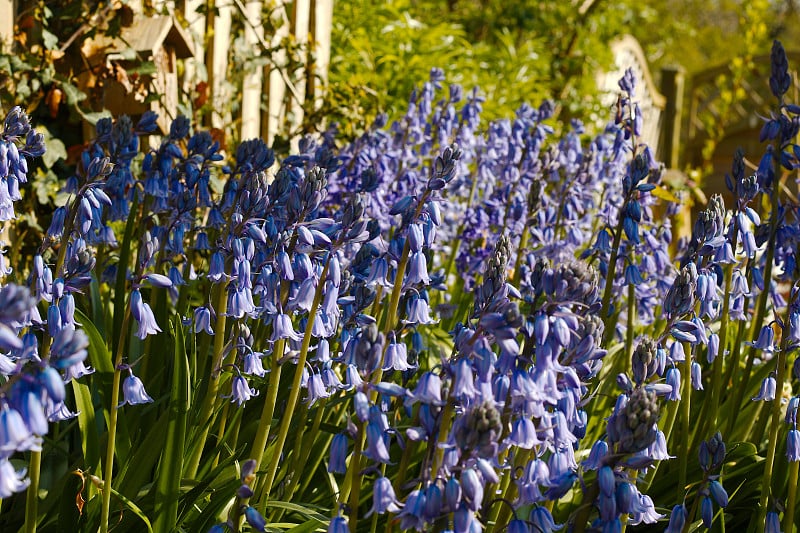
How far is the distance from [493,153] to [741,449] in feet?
7.09

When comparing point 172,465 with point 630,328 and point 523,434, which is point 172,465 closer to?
point 523,434

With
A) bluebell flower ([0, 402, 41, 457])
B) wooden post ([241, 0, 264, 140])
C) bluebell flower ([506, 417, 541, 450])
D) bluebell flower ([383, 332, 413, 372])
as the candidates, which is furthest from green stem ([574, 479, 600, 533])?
wooden post ([241, 0, 264, 140])

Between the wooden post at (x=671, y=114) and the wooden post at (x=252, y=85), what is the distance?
28.9 ft

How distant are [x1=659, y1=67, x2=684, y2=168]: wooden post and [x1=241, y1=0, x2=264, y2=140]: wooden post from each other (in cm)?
880

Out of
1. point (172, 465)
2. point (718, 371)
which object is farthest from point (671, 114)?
point (172, 465)

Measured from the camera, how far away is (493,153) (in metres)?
4.48

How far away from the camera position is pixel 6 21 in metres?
3.83

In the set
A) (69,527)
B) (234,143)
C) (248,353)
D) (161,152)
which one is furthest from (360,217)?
(234,143)

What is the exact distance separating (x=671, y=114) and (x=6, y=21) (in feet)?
35.9

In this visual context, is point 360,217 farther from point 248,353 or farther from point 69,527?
point 69,527

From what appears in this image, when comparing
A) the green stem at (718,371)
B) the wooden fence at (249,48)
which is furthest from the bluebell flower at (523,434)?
the wooden fence at (249,48)

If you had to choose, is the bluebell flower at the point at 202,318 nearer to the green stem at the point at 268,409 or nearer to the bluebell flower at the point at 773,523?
the green stem at the point at 268,409

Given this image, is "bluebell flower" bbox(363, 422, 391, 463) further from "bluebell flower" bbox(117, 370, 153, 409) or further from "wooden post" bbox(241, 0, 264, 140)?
"wooden post" bbox(241, 0, 264, 140)

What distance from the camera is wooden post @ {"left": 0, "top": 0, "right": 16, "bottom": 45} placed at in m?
3.79
